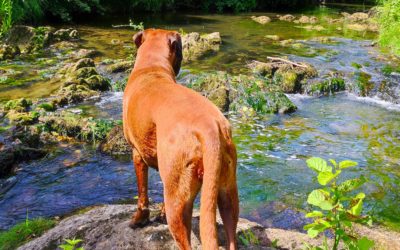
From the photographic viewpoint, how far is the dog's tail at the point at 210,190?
2.53 meters

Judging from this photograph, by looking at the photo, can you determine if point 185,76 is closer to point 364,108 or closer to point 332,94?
point 332,94

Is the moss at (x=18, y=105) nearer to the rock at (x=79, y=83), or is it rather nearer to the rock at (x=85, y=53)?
the rock at (x=79, y=83)

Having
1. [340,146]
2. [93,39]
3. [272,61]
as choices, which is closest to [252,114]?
[340,146]

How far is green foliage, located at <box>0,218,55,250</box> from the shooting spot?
13.7 ft

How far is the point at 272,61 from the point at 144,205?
404 inches

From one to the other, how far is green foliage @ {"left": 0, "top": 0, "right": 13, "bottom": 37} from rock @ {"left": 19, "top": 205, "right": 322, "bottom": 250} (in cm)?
1215

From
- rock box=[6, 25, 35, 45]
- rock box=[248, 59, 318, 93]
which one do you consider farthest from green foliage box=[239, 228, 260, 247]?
rock box=[6, 25, 35, 45]

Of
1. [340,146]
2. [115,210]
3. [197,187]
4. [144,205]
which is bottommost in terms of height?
[340,146]

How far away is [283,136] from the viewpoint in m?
8.38

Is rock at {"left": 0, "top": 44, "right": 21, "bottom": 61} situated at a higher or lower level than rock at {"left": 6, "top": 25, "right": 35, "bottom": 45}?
lower

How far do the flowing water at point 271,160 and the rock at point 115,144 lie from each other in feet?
0.58

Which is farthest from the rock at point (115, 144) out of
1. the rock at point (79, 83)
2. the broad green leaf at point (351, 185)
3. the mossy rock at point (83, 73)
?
the broad green leaf at point (351, 185)

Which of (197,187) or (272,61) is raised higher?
(197,187)

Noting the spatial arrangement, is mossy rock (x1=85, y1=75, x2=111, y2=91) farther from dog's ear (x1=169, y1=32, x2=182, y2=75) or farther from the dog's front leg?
the dog's front leg
